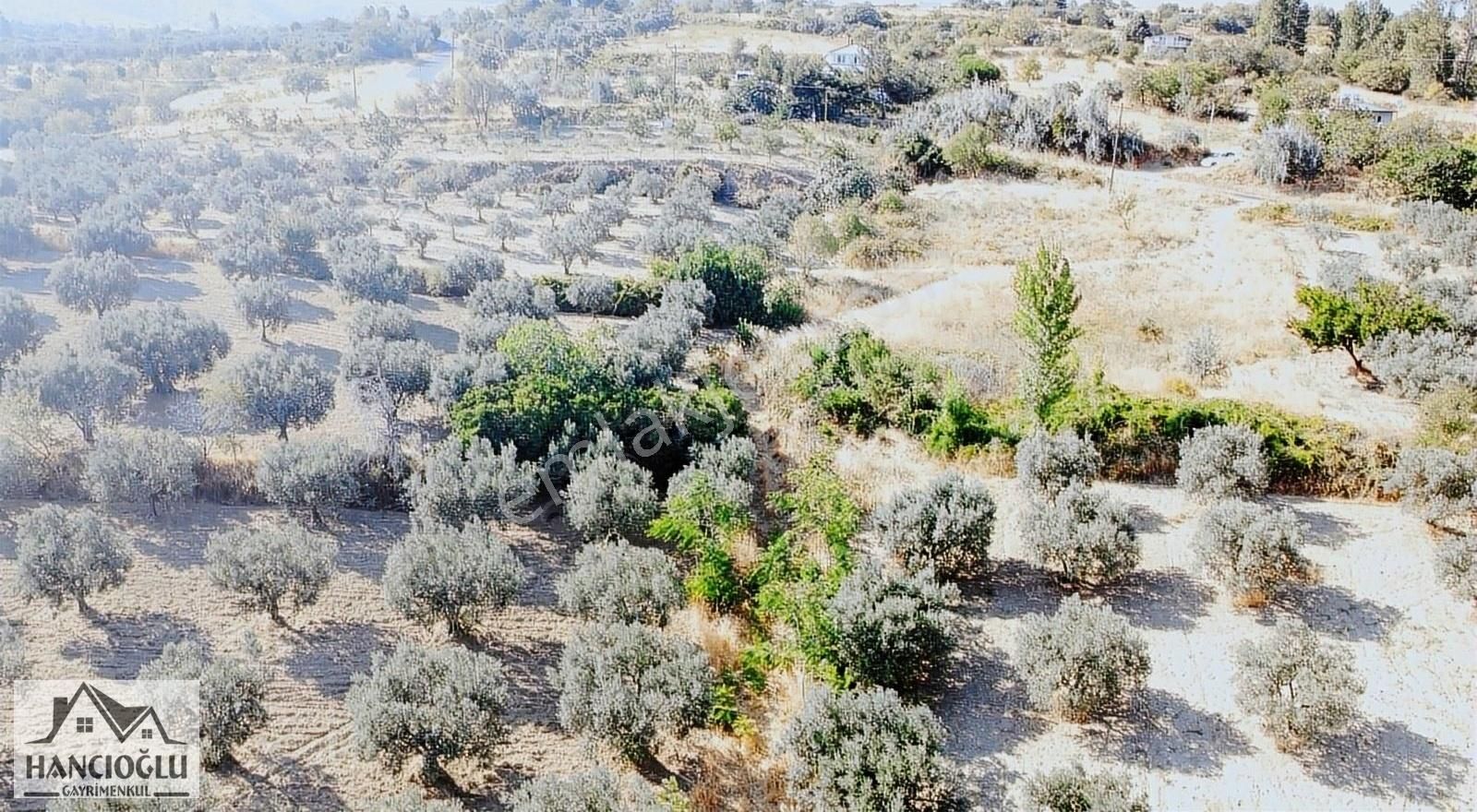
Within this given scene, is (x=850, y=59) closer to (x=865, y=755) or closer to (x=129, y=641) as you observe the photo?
(x=129, y=641)

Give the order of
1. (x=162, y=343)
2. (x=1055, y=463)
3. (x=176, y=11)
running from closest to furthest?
(x=1055, y=463)
(x=162, y=343)
(x=176, y=11)

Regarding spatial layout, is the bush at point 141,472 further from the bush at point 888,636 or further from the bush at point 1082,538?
the bush at point 1082,538

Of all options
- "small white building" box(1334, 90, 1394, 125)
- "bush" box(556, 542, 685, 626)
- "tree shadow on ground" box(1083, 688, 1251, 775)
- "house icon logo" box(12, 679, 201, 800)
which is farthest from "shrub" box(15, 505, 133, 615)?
"small white building" box(1334, 90, 1394, 125)

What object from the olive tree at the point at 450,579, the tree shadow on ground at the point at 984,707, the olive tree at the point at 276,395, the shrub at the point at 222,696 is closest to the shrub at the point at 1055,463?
the tree shadow on ground at the point at 984,707

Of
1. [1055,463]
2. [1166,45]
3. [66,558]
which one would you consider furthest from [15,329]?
[1166,45]

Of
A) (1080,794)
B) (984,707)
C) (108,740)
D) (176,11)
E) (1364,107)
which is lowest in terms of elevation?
(984,707)

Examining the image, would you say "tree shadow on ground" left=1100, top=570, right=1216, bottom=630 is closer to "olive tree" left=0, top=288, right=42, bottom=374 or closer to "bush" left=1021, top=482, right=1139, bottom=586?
"bush" left=1021, top=482, right=1139, bottom=586
